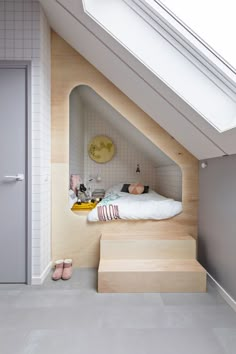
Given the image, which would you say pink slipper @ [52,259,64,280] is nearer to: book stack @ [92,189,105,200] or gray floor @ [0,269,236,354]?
gray floor @ [0,269,236,354]

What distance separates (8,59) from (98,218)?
149 cm

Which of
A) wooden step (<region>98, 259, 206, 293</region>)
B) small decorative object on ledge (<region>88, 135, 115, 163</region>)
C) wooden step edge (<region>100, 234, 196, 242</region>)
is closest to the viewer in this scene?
wooden step (<region>98, 259, 206, 293</region>)

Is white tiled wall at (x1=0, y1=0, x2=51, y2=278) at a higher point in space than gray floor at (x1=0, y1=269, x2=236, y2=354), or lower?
higher

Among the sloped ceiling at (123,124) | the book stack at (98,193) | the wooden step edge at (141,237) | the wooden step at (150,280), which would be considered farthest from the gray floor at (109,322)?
the book stack at (98,193)

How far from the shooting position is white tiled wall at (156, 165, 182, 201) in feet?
9.23

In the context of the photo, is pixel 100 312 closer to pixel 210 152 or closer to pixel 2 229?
pixel 2 229

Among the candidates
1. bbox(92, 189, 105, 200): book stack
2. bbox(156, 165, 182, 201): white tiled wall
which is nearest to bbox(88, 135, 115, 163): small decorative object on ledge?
bbox(92, 189, 105, 200): book stack

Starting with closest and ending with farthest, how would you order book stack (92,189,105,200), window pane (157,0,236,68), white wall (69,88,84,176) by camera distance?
window pane (157,0,236,68), white wall (69,88,84,176), book stack (92,189,105,200)

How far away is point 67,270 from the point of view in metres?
2.17

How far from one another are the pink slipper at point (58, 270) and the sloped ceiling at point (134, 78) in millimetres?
1502

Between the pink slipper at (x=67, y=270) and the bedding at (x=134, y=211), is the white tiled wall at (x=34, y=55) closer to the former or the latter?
the pink slipper at (x=67, y=270)

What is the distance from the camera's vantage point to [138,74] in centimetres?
182

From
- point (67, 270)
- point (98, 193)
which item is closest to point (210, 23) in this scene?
point (67, 270)

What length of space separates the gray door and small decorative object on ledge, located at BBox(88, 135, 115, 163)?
192 cm
